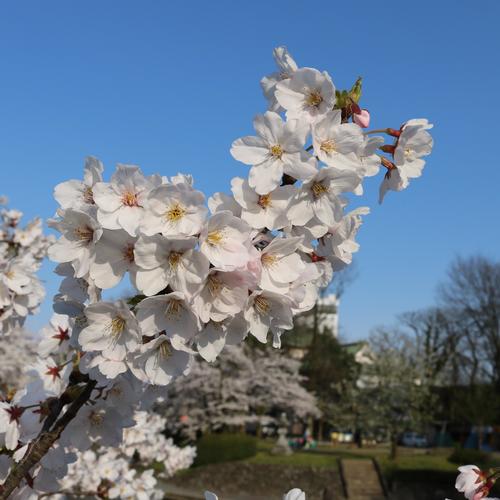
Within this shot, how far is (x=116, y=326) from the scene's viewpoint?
66.9 inches

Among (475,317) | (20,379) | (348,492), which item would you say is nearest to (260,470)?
(348,492)

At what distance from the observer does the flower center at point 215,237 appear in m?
1.52

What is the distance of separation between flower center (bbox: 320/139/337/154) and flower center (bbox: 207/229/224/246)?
1.20 feet

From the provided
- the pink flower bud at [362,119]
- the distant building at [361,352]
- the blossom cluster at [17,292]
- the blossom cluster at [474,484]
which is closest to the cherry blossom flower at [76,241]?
the pink flower bud at [362,119]

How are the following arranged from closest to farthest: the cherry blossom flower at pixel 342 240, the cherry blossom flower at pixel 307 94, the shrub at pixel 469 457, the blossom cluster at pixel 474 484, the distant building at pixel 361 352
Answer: the cherry blossom flower at pixel 307 94
the cherry blossom flower at pixel 342 240
the blossom cluster at pixel 474 484
the shrub at pixel 469 457
the distant building at pixel 361 352

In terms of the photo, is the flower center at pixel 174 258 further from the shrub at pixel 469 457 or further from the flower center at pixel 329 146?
the shrub at pixel 469 457

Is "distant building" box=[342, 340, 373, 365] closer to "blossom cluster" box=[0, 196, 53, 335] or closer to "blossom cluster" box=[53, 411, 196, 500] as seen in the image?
"blossom cluster" box=[53, 411, 196, 500]

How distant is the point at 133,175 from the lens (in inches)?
63.0

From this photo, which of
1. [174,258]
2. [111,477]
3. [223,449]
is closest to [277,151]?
[174,258]

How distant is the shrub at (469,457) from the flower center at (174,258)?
2272 cm

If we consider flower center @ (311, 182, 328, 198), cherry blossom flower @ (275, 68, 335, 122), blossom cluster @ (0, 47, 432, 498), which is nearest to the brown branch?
blossom cluster @ (0, 47, 432, 498)

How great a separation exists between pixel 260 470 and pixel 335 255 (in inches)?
832

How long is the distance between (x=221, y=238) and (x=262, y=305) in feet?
0.74

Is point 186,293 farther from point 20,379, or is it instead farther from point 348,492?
point 348,492
